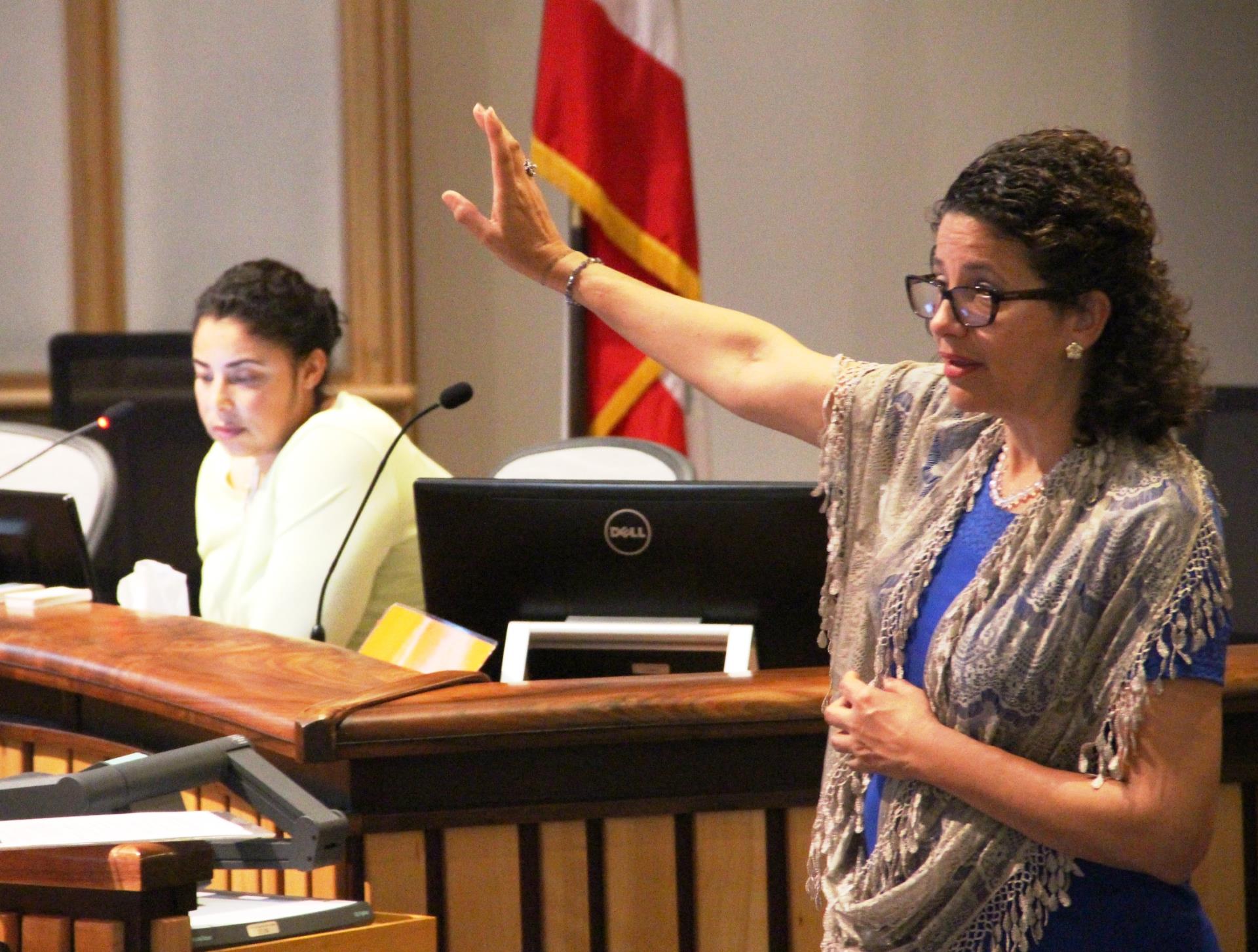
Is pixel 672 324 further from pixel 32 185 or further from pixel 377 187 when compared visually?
pixel 32 185

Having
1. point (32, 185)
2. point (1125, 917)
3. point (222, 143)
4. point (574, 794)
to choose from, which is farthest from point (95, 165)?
point (1125, 917)

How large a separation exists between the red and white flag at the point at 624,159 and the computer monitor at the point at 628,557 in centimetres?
208

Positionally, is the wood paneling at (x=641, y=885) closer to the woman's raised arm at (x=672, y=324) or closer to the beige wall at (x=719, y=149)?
the woman's raised arm at (x=672, y=324)

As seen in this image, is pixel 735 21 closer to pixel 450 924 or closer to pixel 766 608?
pixel 766 608

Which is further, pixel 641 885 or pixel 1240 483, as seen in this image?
pixel 1240 483

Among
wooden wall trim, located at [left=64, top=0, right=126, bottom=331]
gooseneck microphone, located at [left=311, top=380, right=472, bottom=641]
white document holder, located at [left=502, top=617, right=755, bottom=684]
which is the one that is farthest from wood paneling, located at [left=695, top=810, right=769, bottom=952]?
wooden wall trim, located at [left=64, top=0, right=126, bottom=331]

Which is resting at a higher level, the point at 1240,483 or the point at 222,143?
the point at 222,143

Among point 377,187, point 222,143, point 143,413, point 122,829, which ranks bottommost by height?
point 122,829

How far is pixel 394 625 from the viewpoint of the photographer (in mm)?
1905

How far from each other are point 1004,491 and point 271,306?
70.6 inches

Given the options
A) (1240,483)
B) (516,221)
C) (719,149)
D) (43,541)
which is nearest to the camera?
(516,221)

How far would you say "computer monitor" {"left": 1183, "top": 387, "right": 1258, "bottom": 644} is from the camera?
9.20 feet

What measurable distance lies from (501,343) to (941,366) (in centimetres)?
329

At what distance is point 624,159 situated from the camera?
3896 mm
